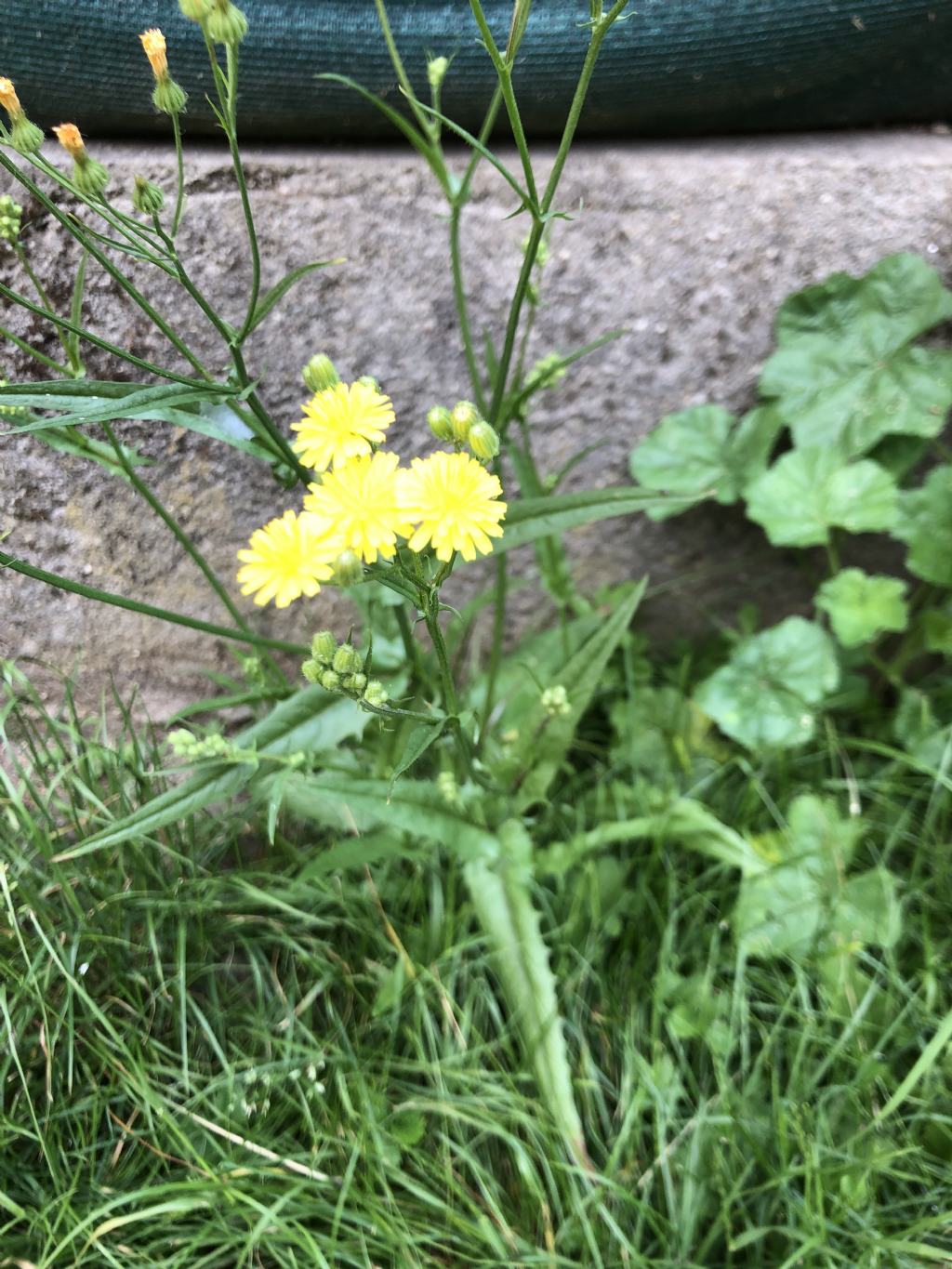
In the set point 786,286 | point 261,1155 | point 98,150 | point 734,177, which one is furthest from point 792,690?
point 98,150

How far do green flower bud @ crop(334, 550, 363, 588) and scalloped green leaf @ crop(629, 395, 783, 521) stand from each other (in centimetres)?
85

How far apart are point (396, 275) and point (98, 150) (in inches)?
17.2

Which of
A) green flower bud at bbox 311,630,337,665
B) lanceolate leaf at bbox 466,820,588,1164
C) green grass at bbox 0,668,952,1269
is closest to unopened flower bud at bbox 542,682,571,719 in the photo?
lanceolate leaf at bbox 466,820,588,1164

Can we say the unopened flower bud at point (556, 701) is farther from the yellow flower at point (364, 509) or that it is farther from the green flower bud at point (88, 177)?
the green flower bud at point (88, 177)

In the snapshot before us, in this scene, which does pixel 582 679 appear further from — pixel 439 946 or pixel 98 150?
pixel 98 150

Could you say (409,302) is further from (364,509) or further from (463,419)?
(364,509)

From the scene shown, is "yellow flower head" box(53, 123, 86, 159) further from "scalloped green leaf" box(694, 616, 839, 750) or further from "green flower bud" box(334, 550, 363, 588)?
"scalloped green leaf" box(694, 616, 839, 750)

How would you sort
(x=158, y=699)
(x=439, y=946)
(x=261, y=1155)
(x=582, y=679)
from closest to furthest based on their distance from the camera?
(x=261, y=1155) → (x=582, y=679) → (x=439, y=946) → (x=158, y=699)

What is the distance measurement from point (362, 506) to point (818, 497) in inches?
37.9

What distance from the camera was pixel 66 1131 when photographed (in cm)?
115

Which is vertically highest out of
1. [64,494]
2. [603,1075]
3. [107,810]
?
[64,494]

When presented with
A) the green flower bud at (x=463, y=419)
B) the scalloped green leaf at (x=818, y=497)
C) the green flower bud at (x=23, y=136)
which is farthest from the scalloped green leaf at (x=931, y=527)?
the green flower bud at (x=23, y=136)

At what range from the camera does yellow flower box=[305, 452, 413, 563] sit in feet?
2.50

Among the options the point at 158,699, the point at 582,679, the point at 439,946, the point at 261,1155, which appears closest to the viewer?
the point at 261,1155
